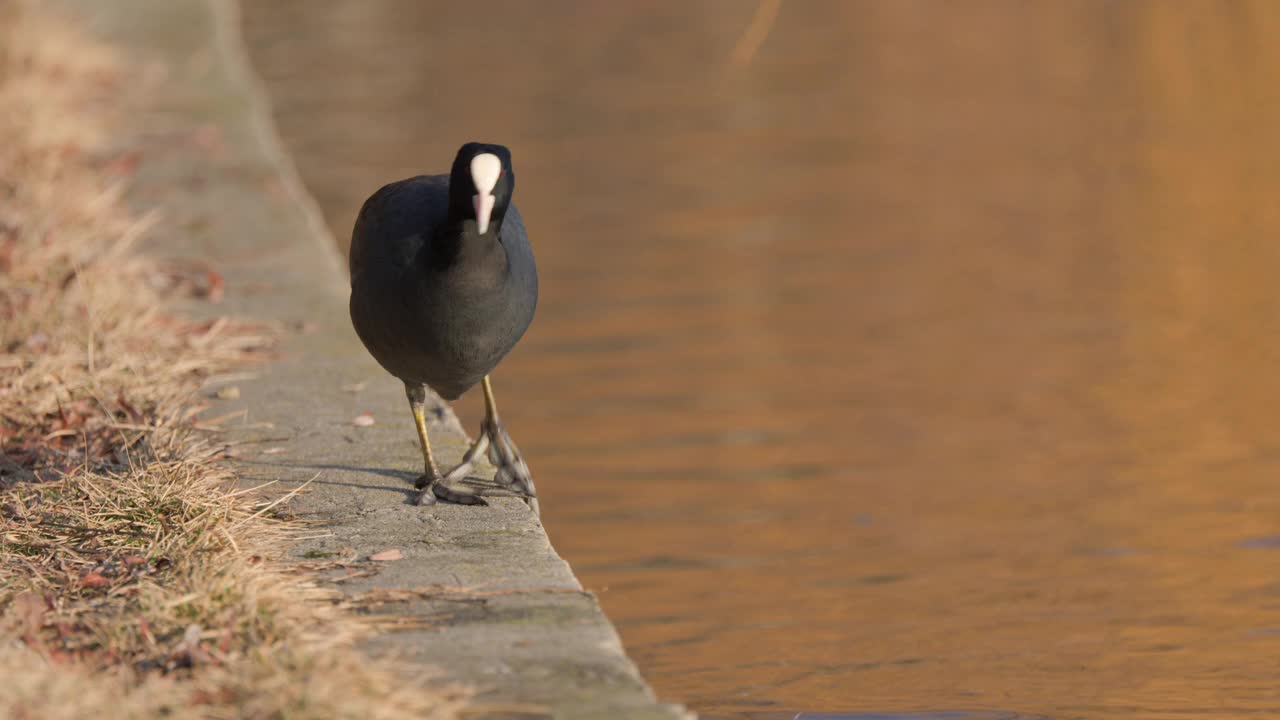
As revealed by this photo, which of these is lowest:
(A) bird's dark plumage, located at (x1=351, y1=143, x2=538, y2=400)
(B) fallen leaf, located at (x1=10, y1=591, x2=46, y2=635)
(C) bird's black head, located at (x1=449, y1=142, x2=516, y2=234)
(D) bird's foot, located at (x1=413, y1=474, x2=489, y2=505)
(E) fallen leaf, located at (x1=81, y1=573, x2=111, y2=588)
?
(B) fallen leaf, located at (x1=10, y1=591, x2=46, y2=635)

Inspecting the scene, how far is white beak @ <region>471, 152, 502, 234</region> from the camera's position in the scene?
520 centimetres

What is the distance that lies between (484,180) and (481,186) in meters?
0.02

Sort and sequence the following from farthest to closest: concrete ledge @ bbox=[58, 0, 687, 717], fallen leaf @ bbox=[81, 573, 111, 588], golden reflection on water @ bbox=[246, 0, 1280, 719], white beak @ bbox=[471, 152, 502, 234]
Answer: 1. golden reflection on water @ bbox=[246, 0, 1280, 719]
2. white beak @ bbox=[471, 152, 502, 234]
3. fallen leaf @ bbox=[81, 573, 111, 588]
4. concrete ledge @ bbox=[58, 0, 687, 717]

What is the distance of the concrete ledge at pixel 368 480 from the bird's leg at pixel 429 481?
5cm

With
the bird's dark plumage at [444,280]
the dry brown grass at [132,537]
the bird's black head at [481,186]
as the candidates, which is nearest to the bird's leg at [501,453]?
the bird's dark plumage at [444,280]

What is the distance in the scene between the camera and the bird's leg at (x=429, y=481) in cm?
595

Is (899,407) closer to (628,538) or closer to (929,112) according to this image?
(628,538)

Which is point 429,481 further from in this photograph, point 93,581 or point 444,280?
point 93,581

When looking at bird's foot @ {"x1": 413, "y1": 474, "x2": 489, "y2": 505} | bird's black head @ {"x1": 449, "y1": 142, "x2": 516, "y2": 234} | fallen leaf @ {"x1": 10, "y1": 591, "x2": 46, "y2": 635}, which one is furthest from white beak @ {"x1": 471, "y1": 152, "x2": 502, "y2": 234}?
fallen leaf @ {"x1": 10, "y1": 591, "x2": 46, "y2": 635}

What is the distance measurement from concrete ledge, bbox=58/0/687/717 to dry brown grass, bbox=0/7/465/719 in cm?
19

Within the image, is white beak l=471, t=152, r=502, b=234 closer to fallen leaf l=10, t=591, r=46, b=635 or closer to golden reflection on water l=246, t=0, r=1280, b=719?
fallen leaf l=10, t=591, r=46, b=635

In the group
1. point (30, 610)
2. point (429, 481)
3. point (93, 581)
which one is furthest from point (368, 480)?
point (30, 610)

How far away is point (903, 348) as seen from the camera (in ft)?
33.3

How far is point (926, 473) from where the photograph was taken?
8.39 m
